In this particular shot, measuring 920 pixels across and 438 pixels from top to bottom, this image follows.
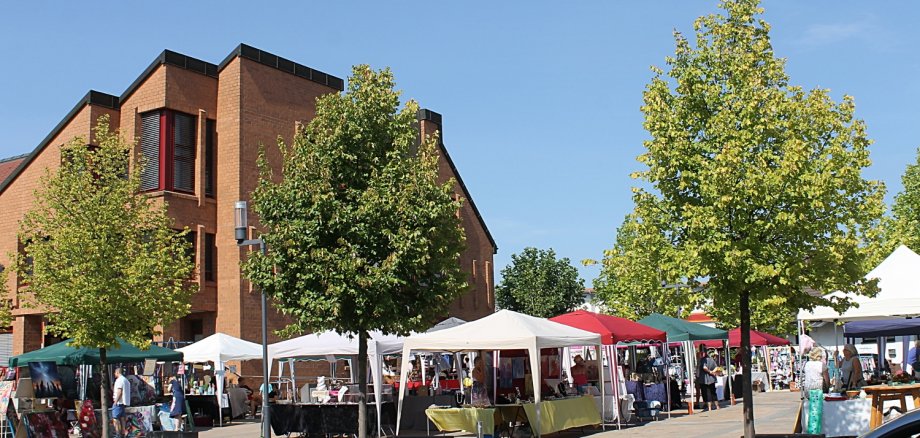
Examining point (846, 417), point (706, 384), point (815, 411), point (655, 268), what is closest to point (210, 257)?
point (706, 384)

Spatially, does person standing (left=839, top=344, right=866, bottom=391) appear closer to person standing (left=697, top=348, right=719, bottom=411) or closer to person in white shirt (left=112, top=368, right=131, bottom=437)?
person standing (left=697, top=348, right=719, bottom=411)

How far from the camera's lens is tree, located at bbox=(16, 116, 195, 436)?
2086 centimetres

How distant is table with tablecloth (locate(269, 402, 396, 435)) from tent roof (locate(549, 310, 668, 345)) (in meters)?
4.62

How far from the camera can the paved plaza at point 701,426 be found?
20.2 m

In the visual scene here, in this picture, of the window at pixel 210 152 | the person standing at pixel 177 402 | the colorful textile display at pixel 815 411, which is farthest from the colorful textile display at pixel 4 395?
the colorful textile display at pixel 815 411

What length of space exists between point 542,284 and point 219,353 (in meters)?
38.4

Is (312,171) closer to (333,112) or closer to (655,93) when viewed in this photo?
(333,112)

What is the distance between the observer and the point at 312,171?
17609mm

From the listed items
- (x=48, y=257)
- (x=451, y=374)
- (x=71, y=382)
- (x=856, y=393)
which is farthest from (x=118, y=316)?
(x=451, y=374)

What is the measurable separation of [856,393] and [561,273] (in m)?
49.2

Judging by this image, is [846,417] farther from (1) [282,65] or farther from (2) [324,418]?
(1) [282,65]

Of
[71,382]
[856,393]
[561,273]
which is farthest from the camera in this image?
[561,273]

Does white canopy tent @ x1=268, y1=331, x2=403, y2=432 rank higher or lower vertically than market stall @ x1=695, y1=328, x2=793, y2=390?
higher

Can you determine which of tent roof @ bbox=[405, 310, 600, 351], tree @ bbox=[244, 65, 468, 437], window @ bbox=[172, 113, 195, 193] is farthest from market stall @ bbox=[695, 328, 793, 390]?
window @ bbox=[172, 113, 195, 193]
